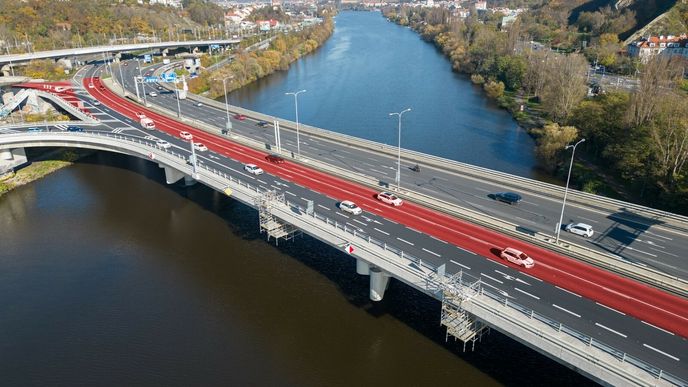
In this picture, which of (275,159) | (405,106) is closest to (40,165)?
(275,159)

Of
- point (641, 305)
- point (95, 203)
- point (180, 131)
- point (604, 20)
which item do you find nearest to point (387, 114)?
point (180, 131)

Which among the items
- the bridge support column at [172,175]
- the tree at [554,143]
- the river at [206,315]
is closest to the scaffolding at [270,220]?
the river at [206,315]

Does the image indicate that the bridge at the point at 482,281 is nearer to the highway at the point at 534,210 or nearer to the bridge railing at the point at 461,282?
the bridge railing at the point at 461,282

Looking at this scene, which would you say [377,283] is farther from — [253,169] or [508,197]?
[253,169]

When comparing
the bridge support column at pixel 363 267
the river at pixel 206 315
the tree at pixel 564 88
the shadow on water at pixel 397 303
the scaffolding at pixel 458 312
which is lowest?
the river at pixel 206 315

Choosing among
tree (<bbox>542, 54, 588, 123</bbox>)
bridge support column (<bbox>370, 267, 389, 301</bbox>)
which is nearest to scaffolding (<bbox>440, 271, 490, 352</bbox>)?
bridge support column (<bbox>370, 267, 389, 301</bbox>)

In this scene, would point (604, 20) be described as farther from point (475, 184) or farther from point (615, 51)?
point (475, 184)
